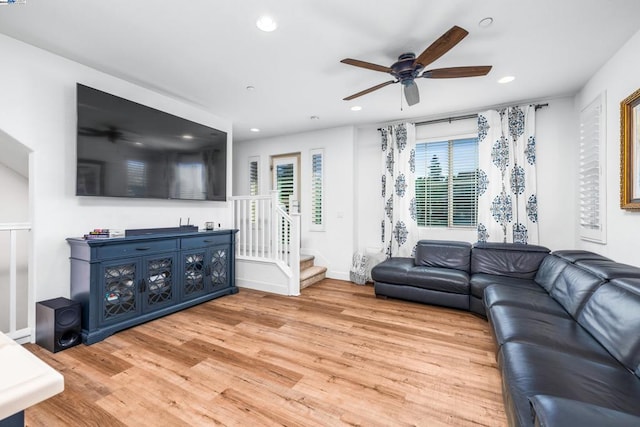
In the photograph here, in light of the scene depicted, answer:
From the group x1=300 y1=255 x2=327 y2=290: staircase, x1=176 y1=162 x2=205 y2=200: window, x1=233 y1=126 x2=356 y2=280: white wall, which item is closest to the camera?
x1=176 y1=162 x2=205 y2=200: window

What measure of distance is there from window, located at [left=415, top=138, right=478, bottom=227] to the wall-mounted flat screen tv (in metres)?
3.32

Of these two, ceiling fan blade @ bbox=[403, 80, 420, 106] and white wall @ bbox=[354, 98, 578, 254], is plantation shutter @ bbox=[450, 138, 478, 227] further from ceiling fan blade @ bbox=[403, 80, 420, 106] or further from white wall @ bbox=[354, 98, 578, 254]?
ceiling fan blade @ bbox=[403, 80, 420, 106]

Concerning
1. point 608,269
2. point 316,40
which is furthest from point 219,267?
point 608,269

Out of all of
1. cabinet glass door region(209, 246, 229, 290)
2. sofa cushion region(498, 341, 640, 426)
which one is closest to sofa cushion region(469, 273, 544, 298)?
sofa cushion region(498, 341, 640, 426)

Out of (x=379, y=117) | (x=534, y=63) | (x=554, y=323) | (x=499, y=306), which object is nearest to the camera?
(x=554, y=323)

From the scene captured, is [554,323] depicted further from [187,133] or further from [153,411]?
[187,133]

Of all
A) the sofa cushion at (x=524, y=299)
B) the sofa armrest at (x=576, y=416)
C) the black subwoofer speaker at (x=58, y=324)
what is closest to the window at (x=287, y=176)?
the black subwoofer speaker at (x=58, y=324)

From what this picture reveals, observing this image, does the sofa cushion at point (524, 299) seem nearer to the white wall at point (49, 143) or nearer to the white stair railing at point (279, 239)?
the white stair railing at point (279, 239)

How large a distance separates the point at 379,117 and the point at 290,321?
11.3ft

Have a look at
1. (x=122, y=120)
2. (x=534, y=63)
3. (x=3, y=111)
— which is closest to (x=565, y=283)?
(x=534, y=63)

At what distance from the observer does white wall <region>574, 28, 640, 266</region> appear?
2475 millimetres

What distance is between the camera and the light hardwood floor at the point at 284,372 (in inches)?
68.7

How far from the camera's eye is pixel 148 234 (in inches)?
125

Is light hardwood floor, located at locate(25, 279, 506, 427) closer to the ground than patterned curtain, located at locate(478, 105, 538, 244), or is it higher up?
closer to the ground
